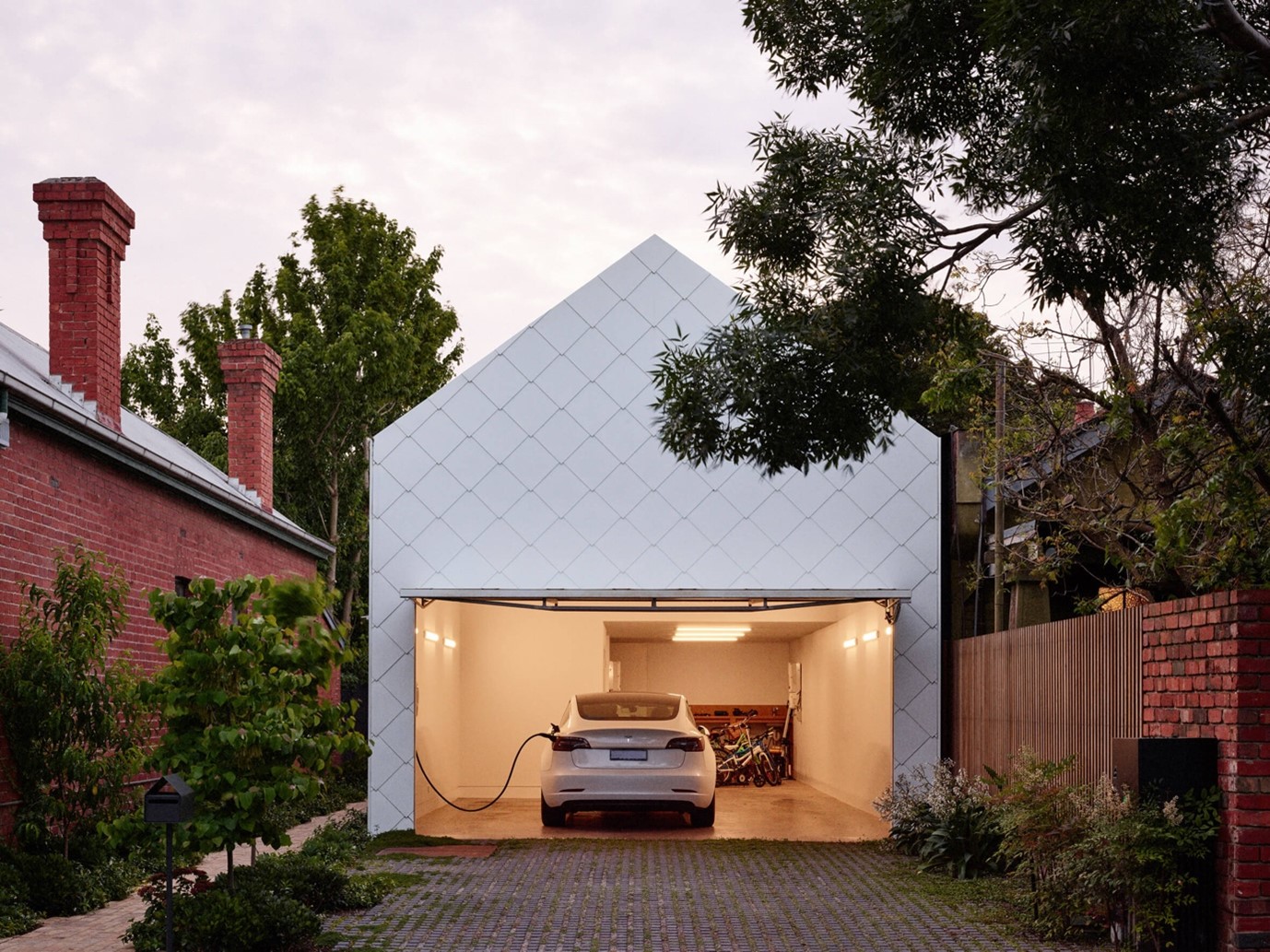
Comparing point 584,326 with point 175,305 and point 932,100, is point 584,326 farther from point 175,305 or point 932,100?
point 175,305

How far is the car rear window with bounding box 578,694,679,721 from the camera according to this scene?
14.0m

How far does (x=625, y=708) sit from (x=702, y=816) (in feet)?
4.23

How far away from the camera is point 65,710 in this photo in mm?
9086

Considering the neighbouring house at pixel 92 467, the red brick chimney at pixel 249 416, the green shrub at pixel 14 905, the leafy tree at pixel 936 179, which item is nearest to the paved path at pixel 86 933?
the green shrub at pixel 14 905

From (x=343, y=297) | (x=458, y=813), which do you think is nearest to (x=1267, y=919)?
(x=458, y=813)

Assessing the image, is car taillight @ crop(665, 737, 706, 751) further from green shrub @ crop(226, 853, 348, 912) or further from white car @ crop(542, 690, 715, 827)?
green shrub @ crop(226, 853, 348, 912)

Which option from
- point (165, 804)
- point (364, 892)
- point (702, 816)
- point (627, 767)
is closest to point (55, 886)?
point (364, 892)

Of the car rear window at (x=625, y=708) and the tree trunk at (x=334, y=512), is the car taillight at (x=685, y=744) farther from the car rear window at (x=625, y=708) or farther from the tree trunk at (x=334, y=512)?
the tree trunk at (x=334, y=512)

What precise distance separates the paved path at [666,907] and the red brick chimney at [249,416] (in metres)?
8.75

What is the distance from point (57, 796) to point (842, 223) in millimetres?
6248

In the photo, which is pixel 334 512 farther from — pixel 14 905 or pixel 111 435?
pixel 14 905

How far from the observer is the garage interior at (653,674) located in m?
14.5

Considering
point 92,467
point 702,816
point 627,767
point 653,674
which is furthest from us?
point 653,674

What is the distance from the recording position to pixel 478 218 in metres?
19.3
